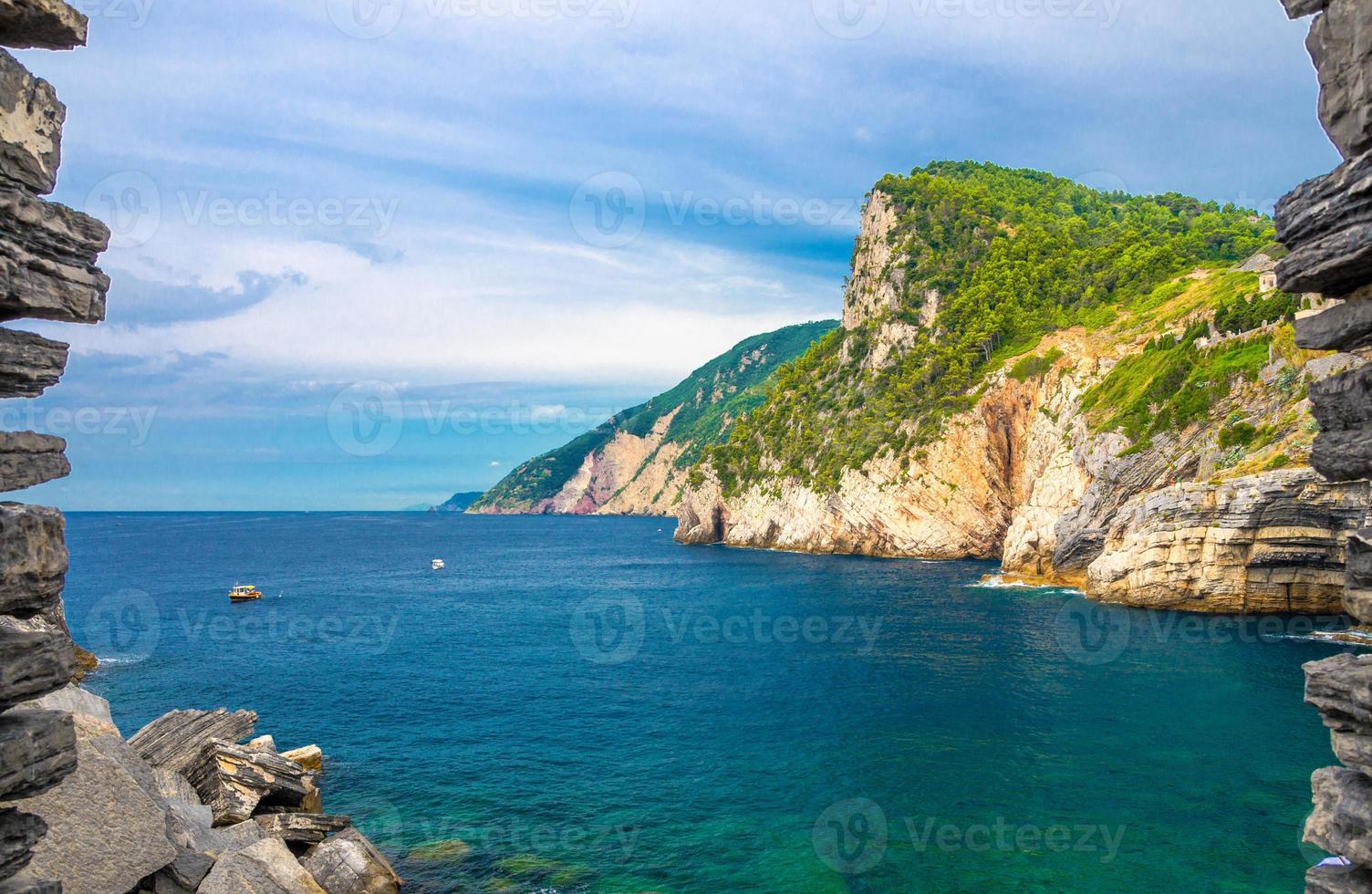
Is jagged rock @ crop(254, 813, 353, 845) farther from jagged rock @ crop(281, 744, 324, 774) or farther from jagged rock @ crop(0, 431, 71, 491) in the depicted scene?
jagged rock @ crop(0, 431, 71, 491)

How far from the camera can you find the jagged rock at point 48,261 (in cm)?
745

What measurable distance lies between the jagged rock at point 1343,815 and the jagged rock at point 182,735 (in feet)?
89.1

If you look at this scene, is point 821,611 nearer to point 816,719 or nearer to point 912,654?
point 912,654

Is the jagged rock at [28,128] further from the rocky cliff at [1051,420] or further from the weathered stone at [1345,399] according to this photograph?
the rocky cliff at [1051,420]

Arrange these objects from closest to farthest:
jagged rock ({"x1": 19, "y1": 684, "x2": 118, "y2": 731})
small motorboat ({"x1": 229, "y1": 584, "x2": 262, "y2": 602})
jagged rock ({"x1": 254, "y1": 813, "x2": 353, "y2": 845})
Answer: jagged rock ({"x1": 19, "y1": 684, "x2": 118, "y2": 731}), jagged rock ({"x1": 254, "y1": 813, "x2": 353, "y2": 845}), small motorboat ({"x1": 229, "y1": 584, "x2": 262, "y2": 602})

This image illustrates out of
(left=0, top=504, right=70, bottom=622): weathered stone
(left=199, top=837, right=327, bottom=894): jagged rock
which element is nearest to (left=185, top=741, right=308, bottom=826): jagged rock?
(left=199, top=837, right=327, bottom=894): jagged rock

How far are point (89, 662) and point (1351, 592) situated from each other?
6104 cm

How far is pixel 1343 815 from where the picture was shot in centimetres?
826

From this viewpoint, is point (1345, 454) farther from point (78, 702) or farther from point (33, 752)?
point (78, 702)

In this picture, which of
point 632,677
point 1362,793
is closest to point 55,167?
point 1362,793

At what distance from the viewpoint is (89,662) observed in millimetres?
48031

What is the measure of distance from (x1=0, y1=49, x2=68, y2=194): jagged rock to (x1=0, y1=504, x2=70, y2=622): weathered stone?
3318 mm

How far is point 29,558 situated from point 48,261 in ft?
9.93

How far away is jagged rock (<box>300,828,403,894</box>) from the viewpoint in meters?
20.3
